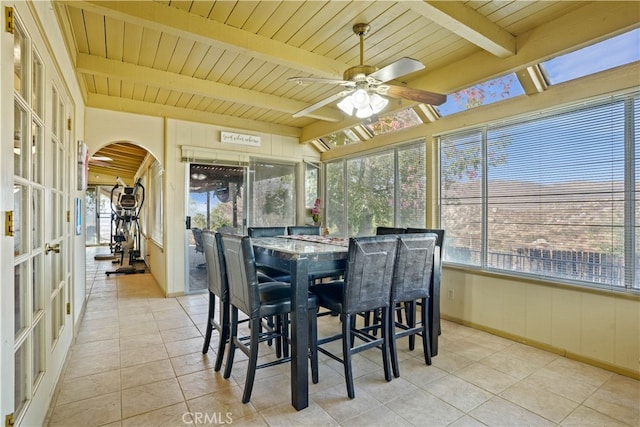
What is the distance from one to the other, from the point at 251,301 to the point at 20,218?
4.05 ft

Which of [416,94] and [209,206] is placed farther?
[209,206]

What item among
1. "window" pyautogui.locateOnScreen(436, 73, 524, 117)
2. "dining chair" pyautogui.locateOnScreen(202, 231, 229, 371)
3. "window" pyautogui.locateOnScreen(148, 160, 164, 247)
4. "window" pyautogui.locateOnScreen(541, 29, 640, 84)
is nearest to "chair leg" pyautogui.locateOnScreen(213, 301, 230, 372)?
"dining chair" pyautogui.locateOnScreen(202, 231, 229, 371)

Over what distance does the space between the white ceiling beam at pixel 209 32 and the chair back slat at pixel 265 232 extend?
5.72 ft

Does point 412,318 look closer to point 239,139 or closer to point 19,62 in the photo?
point 19,62

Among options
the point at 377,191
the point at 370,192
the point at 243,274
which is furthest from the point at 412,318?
the point at 370,192

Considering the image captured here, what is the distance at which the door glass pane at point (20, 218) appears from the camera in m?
1.44

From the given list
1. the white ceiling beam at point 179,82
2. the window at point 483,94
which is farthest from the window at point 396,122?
the white ceiling beam at point 179,82

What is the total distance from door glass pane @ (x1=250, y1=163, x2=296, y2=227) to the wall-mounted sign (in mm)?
357

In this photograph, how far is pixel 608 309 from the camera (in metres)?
2.50

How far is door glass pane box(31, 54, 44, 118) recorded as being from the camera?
1.70 m

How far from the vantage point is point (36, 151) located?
1789 millimetres

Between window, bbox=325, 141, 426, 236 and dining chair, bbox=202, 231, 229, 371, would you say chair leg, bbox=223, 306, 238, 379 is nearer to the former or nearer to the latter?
dining chair, bbox=202, 231, 229, 371

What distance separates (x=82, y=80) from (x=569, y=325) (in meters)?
5.20
